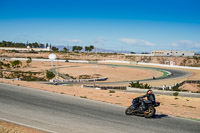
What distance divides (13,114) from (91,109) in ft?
15.6

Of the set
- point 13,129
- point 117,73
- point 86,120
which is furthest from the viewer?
point 117,73

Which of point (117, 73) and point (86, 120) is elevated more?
point (86, 120)

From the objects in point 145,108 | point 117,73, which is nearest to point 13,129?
point 145,108

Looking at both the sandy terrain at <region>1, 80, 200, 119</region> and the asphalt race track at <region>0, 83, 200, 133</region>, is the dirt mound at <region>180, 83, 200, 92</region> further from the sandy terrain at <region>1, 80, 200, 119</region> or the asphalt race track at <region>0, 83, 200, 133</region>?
the asphalt race track at <region>0, 83, 200, 133</region>

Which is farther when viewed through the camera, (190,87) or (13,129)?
(190,87)

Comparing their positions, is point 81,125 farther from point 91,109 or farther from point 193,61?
point 193,61

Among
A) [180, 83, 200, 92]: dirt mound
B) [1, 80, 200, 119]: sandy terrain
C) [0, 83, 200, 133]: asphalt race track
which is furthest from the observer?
[180, 83, 200, 92]: dirt mound

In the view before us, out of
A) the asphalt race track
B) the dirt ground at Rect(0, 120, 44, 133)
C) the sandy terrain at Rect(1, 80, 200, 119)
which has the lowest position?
the sandy terrain at Rect(1, 80, 200, 119)

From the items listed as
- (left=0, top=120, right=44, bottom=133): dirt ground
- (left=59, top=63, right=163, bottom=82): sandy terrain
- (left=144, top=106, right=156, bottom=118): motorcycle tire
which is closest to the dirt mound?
(left=59, top=63, right=163, bottom=82): sandy terrain

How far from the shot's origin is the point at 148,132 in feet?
33.6

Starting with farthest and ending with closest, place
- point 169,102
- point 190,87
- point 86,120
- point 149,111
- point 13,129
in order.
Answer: point 190,87 → point 169,102 → point 149,111 → point 86,120 → point 13,129

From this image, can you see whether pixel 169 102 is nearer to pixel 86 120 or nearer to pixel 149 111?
pixel 149 111

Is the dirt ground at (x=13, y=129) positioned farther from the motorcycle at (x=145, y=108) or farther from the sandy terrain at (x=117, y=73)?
the sandy terrain at (x=117, y=73)

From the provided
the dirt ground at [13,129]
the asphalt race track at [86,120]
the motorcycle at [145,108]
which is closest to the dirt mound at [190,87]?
the asphalt race track at [86,120]
